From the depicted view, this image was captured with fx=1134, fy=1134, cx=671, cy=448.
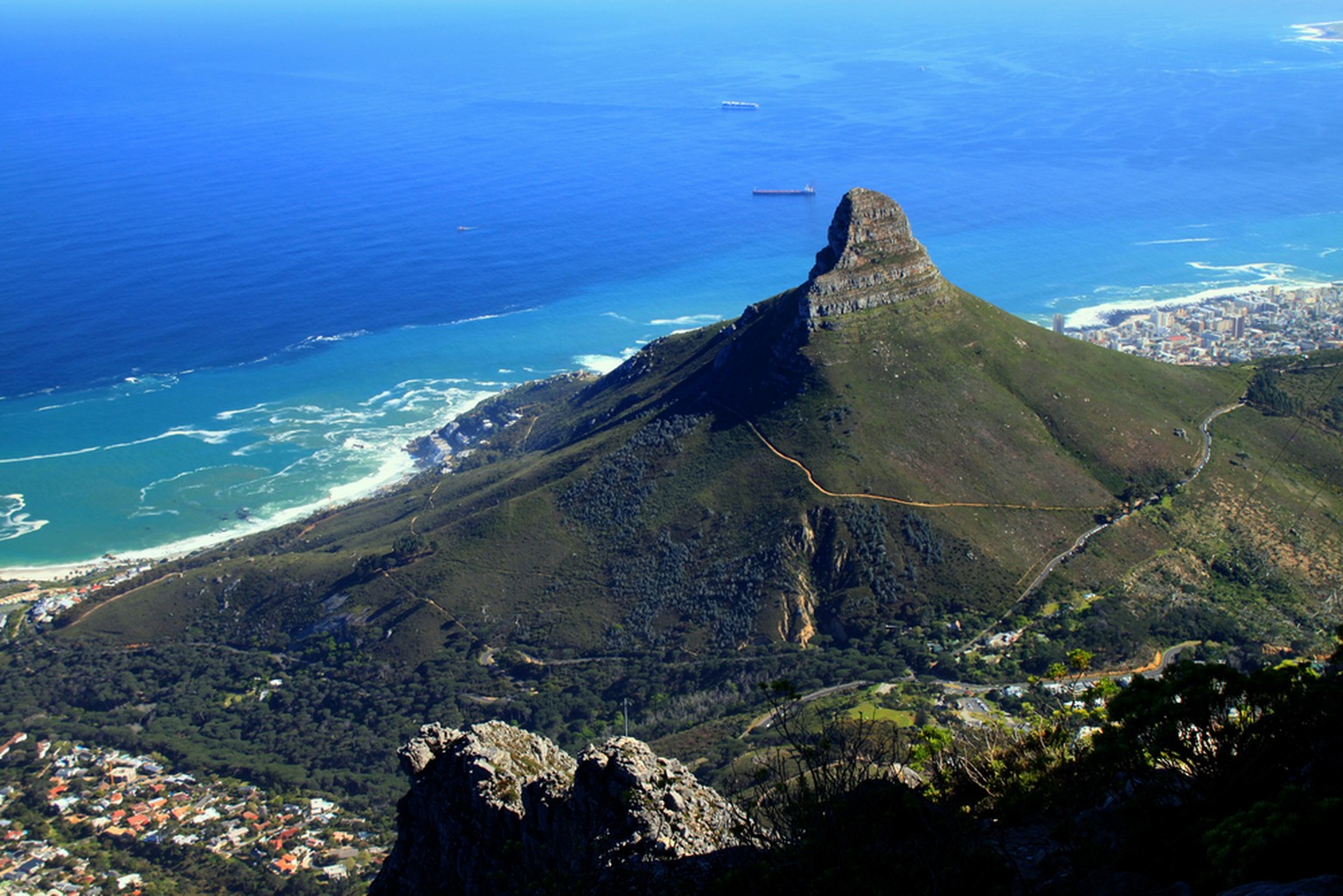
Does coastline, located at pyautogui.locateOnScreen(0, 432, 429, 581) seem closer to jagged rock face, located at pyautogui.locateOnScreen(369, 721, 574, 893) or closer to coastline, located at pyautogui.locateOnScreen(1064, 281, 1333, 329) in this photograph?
jagged rock face, located at pyautogui.locateOnScreen(369, 721, 574, 893)

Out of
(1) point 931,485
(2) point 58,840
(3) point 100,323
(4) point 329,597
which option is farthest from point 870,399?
(3) point 100,323

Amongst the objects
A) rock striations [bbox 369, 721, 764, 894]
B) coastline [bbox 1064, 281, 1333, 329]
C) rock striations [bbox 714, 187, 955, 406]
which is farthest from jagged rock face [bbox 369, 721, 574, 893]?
coastline [bbox 1064, 281, 1333, 329]

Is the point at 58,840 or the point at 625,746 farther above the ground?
the point at 625,746

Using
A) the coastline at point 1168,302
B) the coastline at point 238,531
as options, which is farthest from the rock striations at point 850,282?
the coastline at point 1168,302

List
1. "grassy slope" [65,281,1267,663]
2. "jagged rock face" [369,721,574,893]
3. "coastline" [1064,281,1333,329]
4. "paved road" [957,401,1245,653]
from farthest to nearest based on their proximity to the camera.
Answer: "coastline" [1064,281,1333,329] → "grassy slope" [65,281,1267,663] → "paved road" [957,401,1245,653] → "jagged rock face" [369,721,574,893]

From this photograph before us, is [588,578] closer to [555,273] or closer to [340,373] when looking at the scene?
[340,373]

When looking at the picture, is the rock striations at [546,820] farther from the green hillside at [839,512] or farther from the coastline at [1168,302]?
the coastline at [1168,302]
